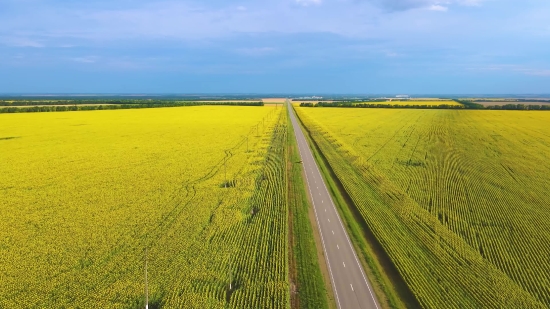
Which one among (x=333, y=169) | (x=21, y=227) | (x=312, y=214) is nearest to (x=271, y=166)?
(x=333, y=169)

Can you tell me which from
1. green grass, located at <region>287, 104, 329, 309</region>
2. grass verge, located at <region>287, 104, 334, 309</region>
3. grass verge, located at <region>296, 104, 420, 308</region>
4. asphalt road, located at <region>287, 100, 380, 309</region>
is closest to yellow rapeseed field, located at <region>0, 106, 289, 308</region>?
grass verge, located at <region>287, 104, 334, 309</region>

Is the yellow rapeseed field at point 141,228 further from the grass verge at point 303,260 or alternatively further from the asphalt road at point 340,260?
the asphalt road at point 340,260

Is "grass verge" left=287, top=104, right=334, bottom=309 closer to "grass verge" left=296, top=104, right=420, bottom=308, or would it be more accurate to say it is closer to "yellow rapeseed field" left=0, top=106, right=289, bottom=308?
"yellow rapeseed field" left=0, top=106, right=289, bottom=308

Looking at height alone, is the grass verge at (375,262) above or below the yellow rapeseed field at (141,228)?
below

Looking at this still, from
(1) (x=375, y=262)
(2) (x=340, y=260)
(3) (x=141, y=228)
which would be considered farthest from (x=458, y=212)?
(3) (x=141, y=228)

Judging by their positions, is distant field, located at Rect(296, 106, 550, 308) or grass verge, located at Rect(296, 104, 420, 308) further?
distant field, located at Rect(296, 106, 550, 308)

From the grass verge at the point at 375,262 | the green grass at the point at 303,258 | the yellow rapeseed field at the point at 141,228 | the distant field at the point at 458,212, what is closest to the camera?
the yellow rapeseed field at the point at 141,228

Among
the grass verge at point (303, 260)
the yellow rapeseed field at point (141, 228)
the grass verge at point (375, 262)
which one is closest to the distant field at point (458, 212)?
the grass verge at point (375, 262)
